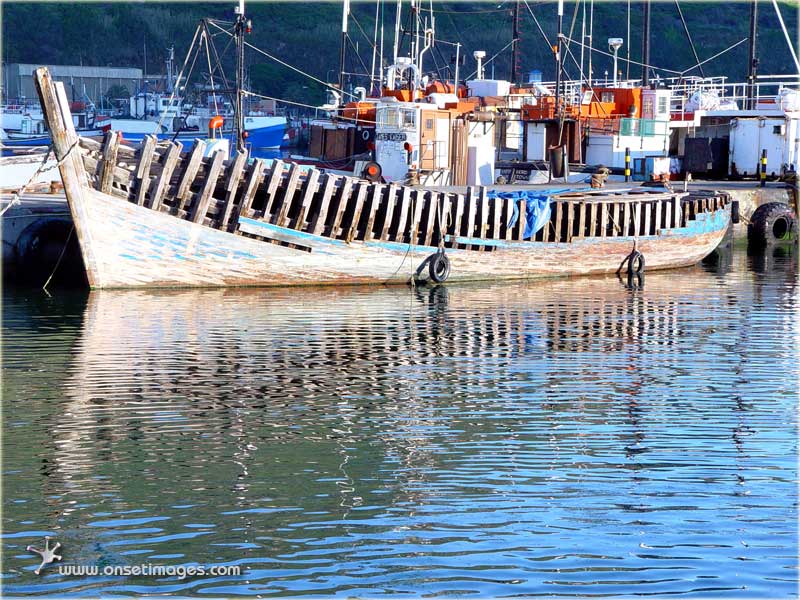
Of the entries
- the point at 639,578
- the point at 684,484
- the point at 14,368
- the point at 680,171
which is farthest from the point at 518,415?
the point at 680,171

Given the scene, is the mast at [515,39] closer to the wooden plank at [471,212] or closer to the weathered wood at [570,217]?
the weathered wood at [570,217]

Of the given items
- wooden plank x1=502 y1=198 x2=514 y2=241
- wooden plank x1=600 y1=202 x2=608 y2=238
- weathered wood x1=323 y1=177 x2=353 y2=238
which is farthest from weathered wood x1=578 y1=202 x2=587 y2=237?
weathered wood x1=323 y1=177 x2=353 y2=238

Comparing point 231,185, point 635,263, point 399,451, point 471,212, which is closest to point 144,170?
point 231,185

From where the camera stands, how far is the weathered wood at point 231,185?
2839 centimetres

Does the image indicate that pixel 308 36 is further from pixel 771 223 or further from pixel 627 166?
pixel 771 223

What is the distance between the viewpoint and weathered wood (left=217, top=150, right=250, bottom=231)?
28391 mm

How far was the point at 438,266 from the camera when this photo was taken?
31328mm

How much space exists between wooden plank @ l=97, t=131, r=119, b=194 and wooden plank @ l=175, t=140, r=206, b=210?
1.65 meters

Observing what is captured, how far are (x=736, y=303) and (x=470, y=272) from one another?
7277mm

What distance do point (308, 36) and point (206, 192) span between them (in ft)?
268

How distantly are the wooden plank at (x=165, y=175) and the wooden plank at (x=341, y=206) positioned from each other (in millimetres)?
4321

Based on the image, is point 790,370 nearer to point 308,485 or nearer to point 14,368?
point 308,485

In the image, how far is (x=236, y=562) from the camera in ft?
35.2

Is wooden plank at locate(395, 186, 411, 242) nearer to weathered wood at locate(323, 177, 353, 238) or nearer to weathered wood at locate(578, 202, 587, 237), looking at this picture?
weathered wood at locate(323, 177, 353, 238)
